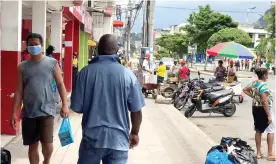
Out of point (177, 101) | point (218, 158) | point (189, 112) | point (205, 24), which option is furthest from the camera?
point (205, 24)

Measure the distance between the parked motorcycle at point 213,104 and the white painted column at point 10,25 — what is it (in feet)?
23.1

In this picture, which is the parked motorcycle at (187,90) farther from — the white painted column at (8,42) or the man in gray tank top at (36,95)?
Answer: the man in gray tank top at (36,95)

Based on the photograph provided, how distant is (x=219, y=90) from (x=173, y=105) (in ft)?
6.27

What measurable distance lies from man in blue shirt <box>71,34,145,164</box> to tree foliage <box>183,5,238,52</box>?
5077cm

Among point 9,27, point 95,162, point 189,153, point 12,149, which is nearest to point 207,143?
point 189,153

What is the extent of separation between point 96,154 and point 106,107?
43cm

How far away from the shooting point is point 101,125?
13.6 feet

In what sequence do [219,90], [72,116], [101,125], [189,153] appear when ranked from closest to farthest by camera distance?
[101,125], [189,153], [72,116], [219,90]

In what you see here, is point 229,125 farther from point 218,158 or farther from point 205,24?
point 205,24

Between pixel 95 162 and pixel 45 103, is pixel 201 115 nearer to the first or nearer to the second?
pixel 45 103

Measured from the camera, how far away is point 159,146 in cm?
852

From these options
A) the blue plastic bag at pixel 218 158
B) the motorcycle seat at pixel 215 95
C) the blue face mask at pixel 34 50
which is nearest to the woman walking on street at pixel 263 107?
the blue plastic bag at pixel 218 158

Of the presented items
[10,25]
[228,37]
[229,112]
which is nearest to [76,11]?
[229,112]

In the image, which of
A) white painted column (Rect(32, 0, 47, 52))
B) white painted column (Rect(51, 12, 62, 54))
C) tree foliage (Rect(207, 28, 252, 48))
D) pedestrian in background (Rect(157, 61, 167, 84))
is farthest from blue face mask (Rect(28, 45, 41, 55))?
tree foliage (Rect(207, 28, 252, 48))
